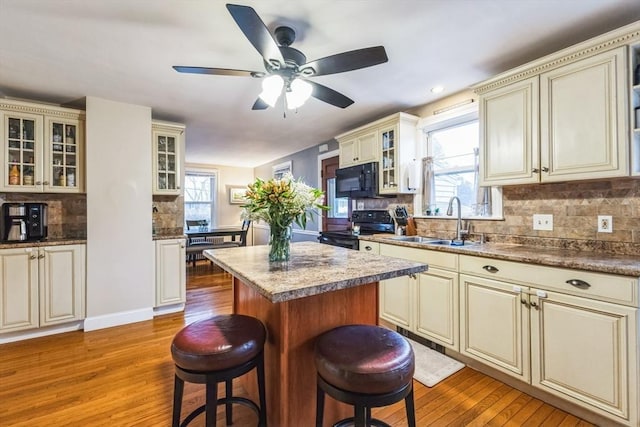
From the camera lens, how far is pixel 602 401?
1556mm

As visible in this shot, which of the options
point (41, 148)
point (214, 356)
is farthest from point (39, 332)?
point (214, 356)

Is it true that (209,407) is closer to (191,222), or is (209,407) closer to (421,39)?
(421,39)

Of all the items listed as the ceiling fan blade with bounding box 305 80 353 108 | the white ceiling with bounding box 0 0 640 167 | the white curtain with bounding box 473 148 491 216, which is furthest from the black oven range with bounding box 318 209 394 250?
the ceiling fan blade with bounding box 305 80 353 108

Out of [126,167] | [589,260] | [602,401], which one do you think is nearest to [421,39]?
[589,260]

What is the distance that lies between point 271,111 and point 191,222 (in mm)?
3983

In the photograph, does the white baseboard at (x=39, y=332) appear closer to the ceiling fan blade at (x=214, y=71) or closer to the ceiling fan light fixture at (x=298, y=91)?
the ceiling fan blade at (x=214, y=71)

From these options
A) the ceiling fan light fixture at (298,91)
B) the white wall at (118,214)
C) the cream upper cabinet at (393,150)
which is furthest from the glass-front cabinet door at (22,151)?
the cream upper cabinet at (393,150)

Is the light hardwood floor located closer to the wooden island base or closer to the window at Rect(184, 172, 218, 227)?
the wooden island base

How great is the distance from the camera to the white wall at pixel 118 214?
2961 millimetres

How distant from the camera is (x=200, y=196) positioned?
7.06 meters

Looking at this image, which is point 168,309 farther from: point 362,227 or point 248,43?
point 248,43

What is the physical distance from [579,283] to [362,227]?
2.33 metres

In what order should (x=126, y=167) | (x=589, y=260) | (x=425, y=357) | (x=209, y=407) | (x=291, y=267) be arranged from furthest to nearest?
1. (x=126, y=167)
2. (x=425, y=357)
3. (x=589, y=260)
4. (x=291, y=267)
5. (x=209, y=407)

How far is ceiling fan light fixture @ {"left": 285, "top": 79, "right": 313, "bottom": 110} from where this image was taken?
187 centimetres
